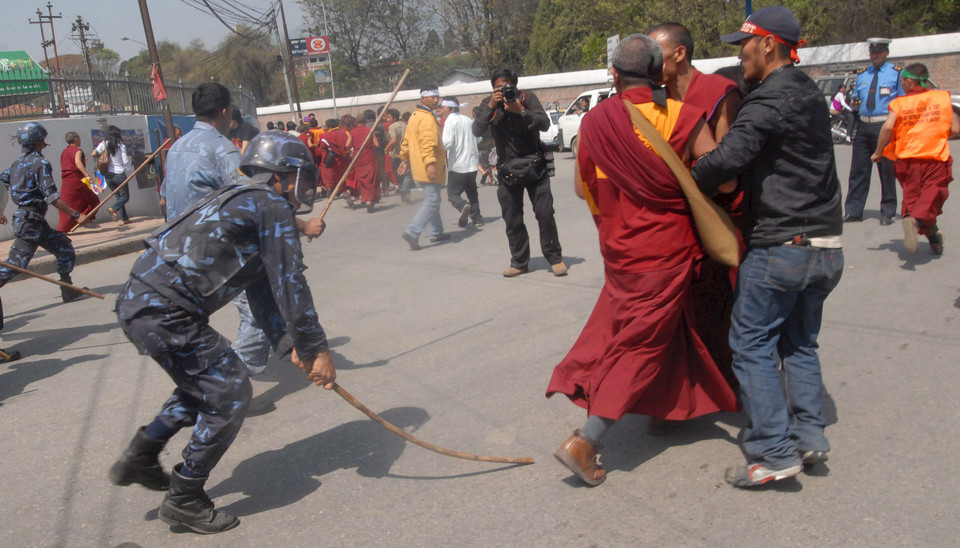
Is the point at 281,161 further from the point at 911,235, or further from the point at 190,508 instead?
the point at 911,235

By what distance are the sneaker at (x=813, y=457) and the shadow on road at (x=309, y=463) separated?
1.77 metres

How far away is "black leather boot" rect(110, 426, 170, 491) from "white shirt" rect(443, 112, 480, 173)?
6948 millimetres

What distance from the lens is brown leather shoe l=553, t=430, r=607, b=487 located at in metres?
3.09

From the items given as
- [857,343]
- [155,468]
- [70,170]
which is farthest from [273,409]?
[70,170]

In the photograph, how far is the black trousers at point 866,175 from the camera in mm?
7797

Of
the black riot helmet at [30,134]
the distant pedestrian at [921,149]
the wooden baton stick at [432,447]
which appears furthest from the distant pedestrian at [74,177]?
the distant pedestrian at [921,149]

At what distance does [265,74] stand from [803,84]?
63.4m

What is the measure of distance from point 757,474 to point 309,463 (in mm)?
2001

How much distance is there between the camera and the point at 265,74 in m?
61.8

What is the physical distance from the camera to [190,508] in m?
3.08

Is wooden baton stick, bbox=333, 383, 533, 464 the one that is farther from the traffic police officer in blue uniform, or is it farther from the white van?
the white van

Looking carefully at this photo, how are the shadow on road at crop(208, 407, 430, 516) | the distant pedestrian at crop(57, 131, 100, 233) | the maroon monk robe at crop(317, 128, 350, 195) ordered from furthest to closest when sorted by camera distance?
1. the maroon monk robe at crop(317, 128, 350, 195)
2. the distant pedestrian at crop(57, 131, 100, 233)
3. the shadow on road at crop(208, 407, 430, 516)

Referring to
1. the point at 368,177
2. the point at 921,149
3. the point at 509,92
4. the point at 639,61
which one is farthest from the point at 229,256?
the point at 368,177

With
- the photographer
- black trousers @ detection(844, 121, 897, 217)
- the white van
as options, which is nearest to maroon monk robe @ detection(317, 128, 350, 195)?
the white van
